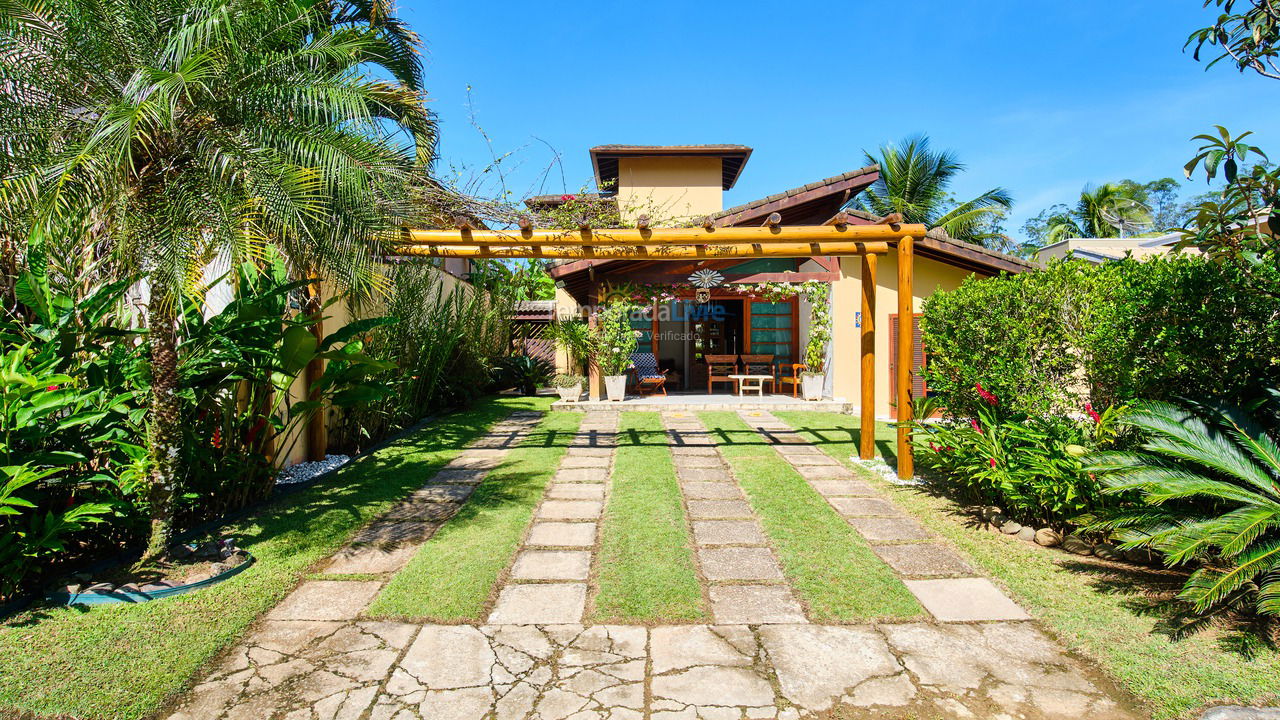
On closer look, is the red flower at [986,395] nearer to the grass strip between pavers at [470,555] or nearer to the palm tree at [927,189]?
the grass strip between pavers at [470,555]

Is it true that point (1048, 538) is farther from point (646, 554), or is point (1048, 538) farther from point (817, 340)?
point (817, 340)

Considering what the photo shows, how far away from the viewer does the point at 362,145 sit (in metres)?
4.80

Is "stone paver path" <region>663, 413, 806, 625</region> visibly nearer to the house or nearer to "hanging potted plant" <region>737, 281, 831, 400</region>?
the house

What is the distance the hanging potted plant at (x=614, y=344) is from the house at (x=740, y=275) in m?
0.42

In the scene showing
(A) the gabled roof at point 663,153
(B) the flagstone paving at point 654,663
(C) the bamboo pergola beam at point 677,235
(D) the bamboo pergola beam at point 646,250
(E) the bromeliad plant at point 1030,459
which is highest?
(A) the gabled roof at point 663,153

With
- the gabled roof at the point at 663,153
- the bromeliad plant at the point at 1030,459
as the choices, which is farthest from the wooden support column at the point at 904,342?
the gabled roof at the point at 663,153

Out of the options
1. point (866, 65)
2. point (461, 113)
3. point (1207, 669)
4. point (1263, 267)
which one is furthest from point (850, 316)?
point (1207, 669)

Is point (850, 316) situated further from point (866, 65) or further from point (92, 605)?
point (92, 605)

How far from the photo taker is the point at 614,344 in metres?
13.1

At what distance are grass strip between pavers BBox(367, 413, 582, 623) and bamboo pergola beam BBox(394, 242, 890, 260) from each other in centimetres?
253

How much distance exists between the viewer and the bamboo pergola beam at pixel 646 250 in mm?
7215

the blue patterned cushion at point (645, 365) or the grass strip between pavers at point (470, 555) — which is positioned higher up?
the blue patterned cushion at point (645, 365)

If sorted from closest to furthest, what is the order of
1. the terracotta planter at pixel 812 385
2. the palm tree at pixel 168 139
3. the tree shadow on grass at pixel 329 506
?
the palm tree at pixel 168 139, the tree shadow on grass at pixel 329 506, the terracotta planter at pixel 812 385

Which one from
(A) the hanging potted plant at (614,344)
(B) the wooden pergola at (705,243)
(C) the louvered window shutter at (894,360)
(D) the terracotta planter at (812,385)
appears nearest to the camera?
(B) the wooden pergola at (705,243)
